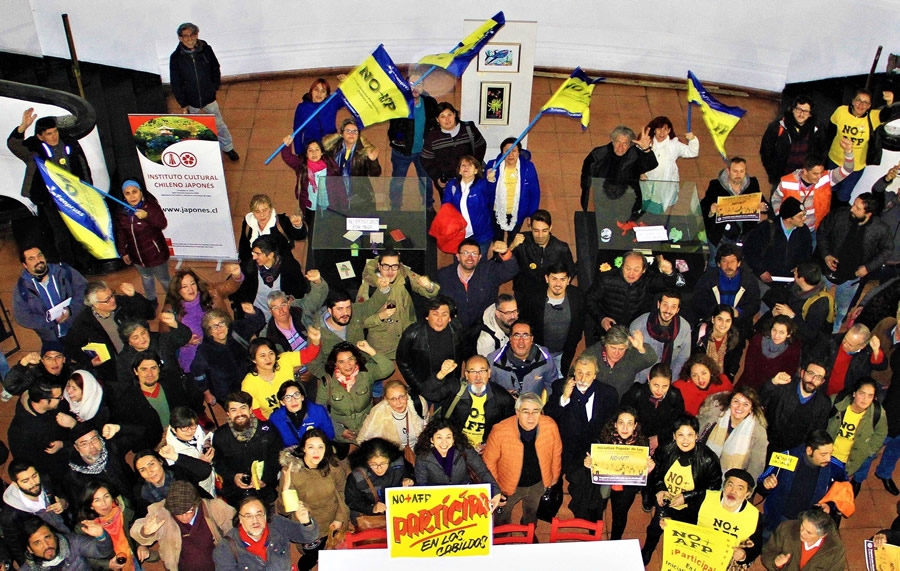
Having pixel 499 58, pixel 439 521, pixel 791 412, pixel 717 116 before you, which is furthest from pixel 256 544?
pixel 499 58

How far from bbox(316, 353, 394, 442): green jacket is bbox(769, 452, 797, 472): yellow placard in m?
2.88

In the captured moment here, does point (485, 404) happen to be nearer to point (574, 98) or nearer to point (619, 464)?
point (619, 464)

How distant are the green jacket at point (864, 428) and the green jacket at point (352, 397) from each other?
10.9 ft

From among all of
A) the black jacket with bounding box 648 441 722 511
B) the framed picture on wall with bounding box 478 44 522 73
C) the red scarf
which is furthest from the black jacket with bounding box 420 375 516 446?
the framed picture on wall with bounding box 478 44 522 73

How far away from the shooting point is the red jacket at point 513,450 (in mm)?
7000

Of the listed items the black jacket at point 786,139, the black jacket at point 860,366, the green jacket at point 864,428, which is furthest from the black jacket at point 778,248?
the green jacket at point 864,428

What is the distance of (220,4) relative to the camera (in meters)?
→ 12.7

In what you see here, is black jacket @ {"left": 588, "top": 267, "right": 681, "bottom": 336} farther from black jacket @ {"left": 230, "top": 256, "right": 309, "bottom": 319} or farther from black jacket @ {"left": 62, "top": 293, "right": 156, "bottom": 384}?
black jacket @ {"left": 62, "top": 293, "right": 156, "bottom": 384}

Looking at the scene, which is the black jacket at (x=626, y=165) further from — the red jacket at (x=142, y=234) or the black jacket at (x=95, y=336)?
the black jacket at (x=95, y=336)

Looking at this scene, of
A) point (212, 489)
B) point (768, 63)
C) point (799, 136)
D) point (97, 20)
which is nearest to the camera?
point (212, 489)

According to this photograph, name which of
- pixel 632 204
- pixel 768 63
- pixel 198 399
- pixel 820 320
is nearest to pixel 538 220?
pixel 632 204

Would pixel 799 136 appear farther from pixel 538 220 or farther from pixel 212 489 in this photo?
pixel 212 489

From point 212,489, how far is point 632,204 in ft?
15.2

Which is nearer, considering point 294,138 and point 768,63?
point 294,138
